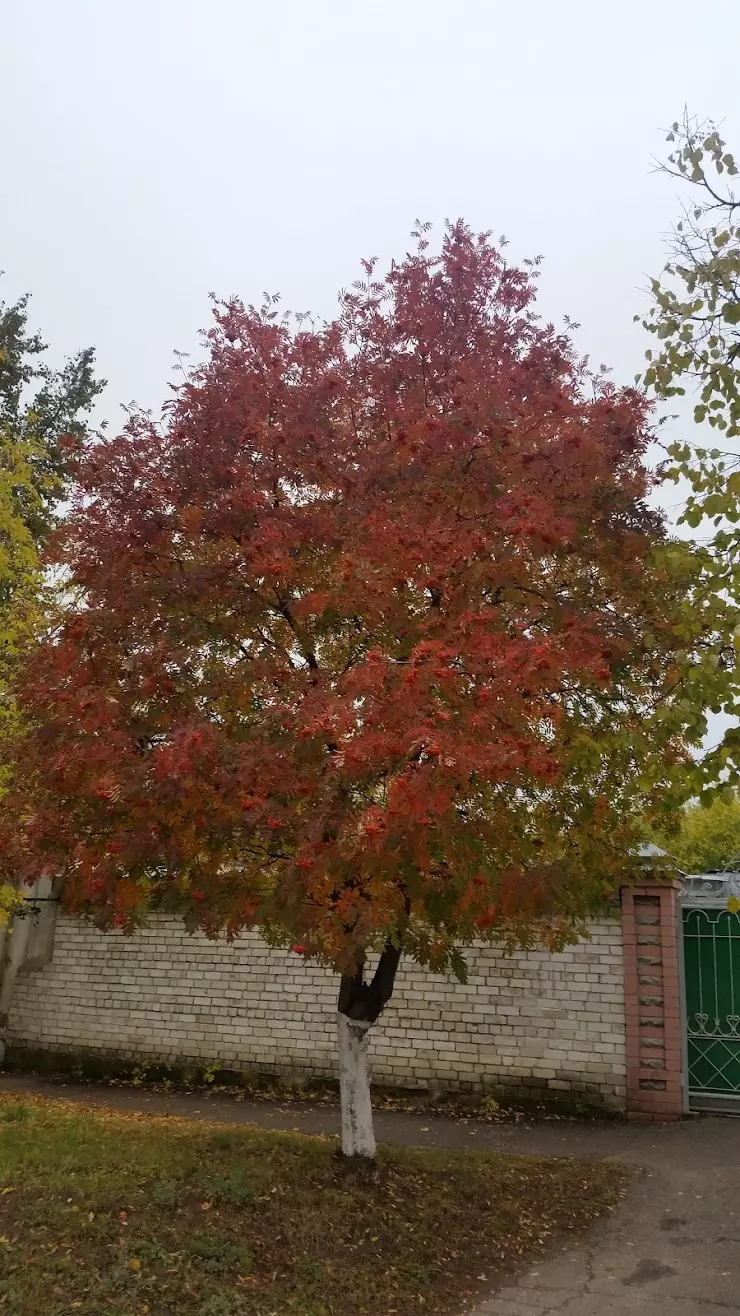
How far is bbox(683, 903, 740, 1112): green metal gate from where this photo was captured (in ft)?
29.3

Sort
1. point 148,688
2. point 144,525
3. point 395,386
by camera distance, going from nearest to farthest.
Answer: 1. point 148,688
2. point 144,525
3. point 395,386

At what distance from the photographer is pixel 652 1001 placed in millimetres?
8953

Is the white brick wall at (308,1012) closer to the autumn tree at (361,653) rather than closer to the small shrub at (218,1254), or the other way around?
the autumn tree at (361,653)

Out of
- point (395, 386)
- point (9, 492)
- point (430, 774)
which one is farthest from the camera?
point (9, 492)

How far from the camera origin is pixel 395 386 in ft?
21.5

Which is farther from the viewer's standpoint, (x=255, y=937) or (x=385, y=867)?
(x=255, y=937)

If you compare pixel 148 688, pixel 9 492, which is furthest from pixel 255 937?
pixel 148 688

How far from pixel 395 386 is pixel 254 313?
3.61ft

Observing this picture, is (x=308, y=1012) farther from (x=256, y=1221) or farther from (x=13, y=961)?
(x=256, y=1221)

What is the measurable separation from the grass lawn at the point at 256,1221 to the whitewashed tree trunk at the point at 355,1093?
0.55 feet

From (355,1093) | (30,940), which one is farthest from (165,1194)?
(30,940)

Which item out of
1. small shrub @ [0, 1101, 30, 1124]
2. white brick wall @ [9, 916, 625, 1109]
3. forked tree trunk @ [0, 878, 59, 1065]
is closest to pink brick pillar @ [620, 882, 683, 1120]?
white brick wall @ [9, 916, 625, 1109]

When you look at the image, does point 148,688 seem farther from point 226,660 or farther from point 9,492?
point 9,492

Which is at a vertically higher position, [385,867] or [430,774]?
[430,774]
